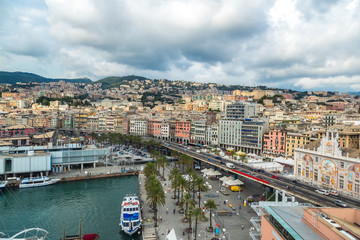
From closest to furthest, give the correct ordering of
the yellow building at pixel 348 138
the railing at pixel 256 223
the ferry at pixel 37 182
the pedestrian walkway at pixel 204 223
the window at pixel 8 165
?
1. the railing at pixel 256 223
2. the pedestrian walkway at pixel 204 223
3. the ferry at pixel 37 182
4. the window at pixel 8 165
5. the yellow building at pixel 348 138

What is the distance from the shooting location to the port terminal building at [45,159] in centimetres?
5291

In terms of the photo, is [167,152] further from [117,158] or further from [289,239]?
[289,239]

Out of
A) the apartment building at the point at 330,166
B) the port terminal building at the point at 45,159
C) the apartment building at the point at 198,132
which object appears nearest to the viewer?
the apartment building at the point at 330,166

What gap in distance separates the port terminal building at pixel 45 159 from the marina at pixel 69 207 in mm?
4303

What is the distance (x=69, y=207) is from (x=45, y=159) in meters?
18.7

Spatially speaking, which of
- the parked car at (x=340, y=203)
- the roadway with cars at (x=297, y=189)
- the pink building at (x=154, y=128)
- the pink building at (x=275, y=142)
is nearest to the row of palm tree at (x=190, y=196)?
the roadway with cars at (x=297, y=189)

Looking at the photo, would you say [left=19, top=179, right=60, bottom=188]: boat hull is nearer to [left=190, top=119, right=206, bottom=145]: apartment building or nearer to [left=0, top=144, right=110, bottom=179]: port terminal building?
[left=0, top=144, right=110, bottom=179]: port terminal building

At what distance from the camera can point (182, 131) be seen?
9919cm

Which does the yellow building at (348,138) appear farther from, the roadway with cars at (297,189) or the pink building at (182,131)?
the pink building at (182,131)

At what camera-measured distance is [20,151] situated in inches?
2344

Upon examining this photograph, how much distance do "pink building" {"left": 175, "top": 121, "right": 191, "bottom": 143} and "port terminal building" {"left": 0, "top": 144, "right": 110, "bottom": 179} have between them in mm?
36701

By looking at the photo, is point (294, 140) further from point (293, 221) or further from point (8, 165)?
point (8, 165)

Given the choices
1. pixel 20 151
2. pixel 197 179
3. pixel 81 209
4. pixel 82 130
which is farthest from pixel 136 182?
pixel 82 130

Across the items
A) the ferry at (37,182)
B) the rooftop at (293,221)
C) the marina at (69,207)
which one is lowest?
the marina at (69,207)
